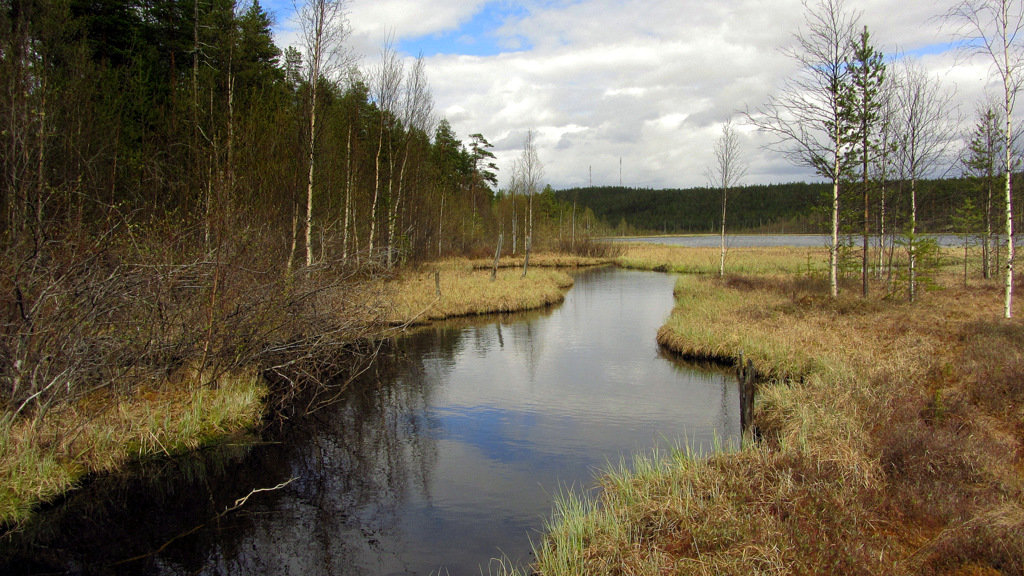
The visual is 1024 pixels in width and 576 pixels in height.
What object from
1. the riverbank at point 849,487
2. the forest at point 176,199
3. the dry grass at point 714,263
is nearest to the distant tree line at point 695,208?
the dry grass at point 714,263

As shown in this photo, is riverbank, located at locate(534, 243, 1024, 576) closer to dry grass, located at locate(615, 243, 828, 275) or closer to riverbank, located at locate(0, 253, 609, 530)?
riverbank, located at locate(0, 253, 609, 530)

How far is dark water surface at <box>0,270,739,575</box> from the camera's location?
6.93 meters

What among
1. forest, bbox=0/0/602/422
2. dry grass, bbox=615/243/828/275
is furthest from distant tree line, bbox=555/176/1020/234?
forest, bbox=0/0/602/422

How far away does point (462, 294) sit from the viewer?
25.9m

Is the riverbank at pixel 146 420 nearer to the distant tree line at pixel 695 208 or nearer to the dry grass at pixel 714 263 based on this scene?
the dry grass at pixel 714 263

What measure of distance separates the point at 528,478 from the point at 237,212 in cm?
693

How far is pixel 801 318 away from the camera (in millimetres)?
17781

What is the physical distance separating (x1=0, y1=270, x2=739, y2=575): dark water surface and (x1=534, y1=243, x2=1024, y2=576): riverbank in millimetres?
1128

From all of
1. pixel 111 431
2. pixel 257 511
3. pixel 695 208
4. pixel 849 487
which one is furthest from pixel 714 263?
pixel 695 208

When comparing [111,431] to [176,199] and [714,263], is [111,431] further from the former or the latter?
[714,263]

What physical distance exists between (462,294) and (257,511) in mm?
18145

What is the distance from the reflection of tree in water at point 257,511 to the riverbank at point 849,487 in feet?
8.27

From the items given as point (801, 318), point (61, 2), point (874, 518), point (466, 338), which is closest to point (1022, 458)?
point (874, 518)

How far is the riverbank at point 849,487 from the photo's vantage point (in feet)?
17.5
